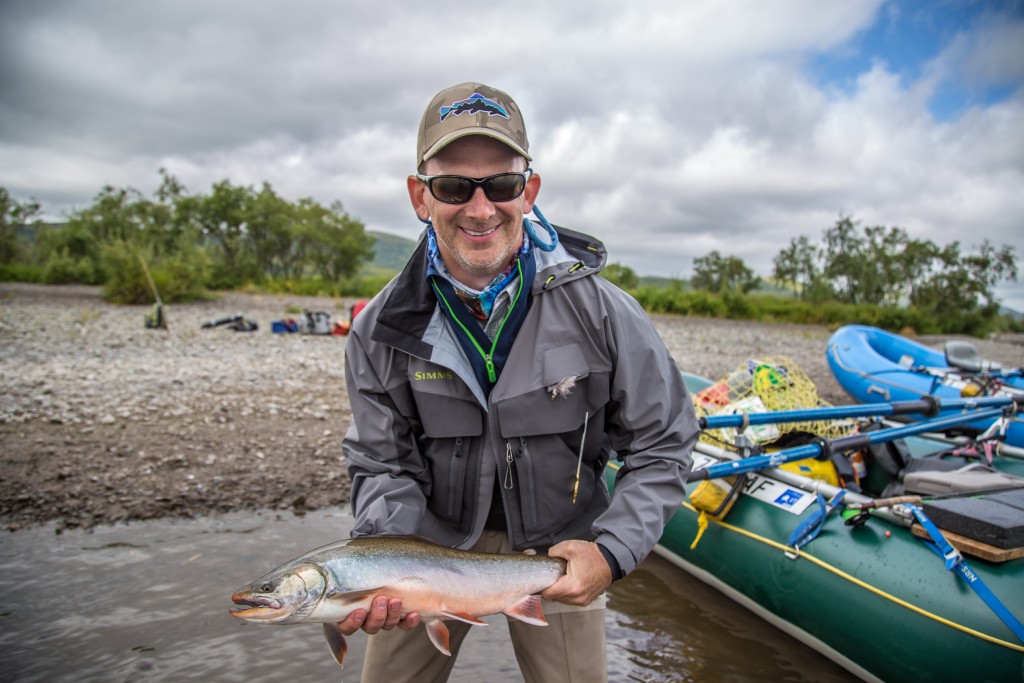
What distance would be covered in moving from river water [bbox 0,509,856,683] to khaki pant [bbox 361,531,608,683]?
179 centimetres

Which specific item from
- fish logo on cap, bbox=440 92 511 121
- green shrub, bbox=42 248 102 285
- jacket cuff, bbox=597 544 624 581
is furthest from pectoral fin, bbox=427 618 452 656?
green shrub, bbox=42 248 102 285

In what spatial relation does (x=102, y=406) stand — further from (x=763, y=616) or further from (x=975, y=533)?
(x=975, y=533)

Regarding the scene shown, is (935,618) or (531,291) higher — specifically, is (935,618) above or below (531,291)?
below

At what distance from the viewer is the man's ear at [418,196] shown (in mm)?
2771

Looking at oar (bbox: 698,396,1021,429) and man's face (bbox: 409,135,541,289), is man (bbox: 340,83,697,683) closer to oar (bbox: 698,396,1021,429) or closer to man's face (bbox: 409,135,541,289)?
man's face (bbox: 409,135,541,289)

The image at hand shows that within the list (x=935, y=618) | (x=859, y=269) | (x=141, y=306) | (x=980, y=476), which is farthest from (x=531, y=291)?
(x=859, y=269)

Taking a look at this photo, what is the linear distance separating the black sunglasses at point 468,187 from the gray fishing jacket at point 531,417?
0.33 metres

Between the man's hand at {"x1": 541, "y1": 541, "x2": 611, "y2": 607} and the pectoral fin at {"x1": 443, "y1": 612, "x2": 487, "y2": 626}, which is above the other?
the man's hand at {"x1": 541, "y1": 541, "x2": 611, "y2": 607}

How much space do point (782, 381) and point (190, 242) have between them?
28.5 m

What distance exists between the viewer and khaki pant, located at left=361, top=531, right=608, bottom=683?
104 inches

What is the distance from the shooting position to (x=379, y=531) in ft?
8.16

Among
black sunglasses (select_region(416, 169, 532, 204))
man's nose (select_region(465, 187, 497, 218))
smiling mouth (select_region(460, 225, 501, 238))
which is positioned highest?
black sunglasses (select_region(416, 169, 532, 204))

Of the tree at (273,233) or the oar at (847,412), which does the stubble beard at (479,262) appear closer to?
the oar at (847,412)

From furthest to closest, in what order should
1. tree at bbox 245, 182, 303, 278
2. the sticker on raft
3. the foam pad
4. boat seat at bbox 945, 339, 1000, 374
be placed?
tree at bbox 245, 182, 303, 278 → boat seat at bbox 945, 339, 1000, 374 → the sticker on raft → the foam pad
